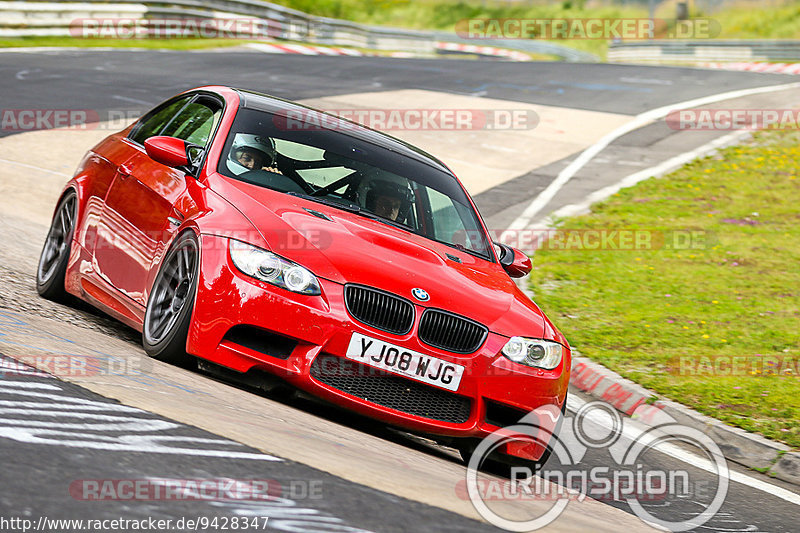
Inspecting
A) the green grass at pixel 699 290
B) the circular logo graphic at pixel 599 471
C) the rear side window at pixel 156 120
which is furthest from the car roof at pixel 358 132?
the green grass at pixel 699 290

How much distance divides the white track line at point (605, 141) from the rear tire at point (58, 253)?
260 inches

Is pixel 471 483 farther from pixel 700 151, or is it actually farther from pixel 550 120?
pixel 550 120

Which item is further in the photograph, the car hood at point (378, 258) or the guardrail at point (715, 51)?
the guardrail at point (715, 51)

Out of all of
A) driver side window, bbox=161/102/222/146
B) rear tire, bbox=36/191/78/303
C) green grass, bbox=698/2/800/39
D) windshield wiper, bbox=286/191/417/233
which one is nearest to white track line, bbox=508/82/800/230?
driver side window, bbox=161/102/222/146

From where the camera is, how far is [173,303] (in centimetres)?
557

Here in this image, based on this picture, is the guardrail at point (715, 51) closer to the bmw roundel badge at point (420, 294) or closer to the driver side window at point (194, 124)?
the driver side window at point (194, 124)

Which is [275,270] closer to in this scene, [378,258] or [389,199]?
[378,258]

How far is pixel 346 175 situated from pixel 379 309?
1.53 metres

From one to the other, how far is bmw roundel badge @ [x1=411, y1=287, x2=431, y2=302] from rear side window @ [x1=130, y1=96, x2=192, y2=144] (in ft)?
9.06

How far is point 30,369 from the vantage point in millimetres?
4668

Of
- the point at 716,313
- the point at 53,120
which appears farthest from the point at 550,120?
the point at 716,313

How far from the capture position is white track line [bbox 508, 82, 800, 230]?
14.0m

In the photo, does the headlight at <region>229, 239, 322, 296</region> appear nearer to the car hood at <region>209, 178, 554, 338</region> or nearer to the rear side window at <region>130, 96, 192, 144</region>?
the car hood at <region>209, 178, 554, 338</region>

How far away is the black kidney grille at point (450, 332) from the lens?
17.1 feet
